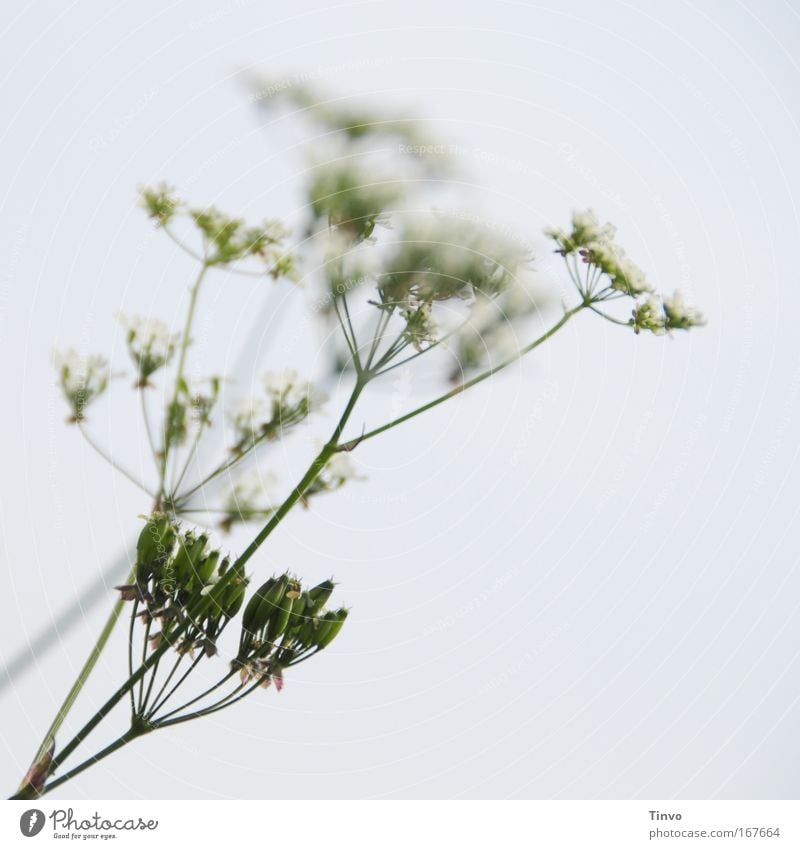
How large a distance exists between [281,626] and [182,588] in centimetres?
7

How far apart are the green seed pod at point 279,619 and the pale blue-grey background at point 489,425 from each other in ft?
0.40

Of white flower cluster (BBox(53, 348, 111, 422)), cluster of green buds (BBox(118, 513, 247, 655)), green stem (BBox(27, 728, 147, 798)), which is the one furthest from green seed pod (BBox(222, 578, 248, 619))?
white flower cluster (BBox(53, 348, 111, 422))

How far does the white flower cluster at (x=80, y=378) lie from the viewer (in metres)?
0.65

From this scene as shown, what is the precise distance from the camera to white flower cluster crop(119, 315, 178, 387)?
2.13ft

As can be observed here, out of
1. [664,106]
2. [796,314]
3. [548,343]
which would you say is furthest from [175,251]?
[796,314]

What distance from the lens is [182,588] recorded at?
21.8 inches

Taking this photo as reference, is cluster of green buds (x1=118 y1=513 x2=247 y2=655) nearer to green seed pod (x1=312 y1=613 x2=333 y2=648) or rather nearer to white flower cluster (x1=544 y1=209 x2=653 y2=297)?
green seed pod (x1=312 y1=613 x2=333 y2=648)

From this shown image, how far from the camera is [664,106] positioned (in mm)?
837

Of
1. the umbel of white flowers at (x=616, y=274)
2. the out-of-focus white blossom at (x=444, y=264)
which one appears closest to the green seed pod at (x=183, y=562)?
→ the out-of-focus white blossom at (x=444, y=264)

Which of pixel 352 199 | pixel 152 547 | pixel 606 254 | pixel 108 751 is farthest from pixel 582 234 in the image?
pixel 108 751

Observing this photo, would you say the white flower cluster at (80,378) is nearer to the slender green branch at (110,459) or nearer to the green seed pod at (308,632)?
the slender green branch at (110,459)

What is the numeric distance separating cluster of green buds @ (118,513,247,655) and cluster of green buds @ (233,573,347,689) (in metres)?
0.02

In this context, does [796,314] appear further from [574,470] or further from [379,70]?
[379,70]

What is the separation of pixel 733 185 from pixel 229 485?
0.60m
